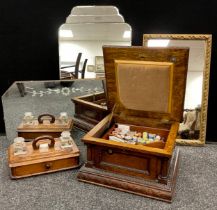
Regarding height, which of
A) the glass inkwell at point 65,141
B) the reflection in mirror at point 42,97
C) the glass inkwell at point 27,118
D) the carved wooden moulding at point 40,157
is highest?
the reflection in mirror at point 42,97

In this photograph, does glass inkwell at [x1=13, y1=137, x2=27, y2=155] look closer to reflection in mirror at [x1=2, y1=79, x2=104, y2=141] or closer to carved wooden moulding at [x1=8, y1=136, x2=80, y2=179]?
carved wooden moulding at [x1=8, y1=136, x2=80, y2=179]

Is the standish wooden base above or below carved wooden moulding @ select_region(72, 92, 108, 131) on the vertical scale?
below

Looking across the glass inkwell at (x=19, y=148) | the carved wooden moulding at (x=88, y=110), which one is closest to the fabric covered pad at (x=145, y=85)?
the carved wooden moulding at (x=88, y=110)

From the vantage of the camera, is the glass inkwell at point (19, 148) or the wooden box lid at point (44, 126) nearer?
the glass inkwell at point (19, 148)

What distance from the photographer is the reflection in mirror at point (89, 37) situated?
1.73 metres

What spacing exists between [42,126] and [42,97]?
22 centimetres

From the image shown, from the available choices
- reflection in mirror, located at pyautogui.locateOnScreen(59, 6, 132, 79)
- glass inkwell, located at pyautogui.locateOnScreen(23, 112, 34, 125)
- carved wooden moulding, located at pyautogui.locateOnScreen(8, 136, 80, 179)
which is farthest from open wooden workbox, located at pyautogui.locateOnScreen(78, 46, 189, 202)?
glass inkwell, located at pyautogui.locateOnScreen(23, 112, 34, 125)

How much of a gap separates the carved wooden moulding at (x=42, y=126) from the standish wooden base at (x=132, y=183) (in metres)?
0.40

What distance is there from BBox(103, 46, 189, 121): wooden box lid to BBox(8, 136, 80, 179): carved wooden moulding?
1.23 feet

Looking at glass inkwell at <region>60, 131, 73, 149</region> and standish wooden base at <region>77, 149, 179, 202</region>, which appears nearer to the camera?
standish wooden base at <region>77, 149, 179, 202</region>

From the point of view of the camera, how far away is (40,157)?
1504 millimetres

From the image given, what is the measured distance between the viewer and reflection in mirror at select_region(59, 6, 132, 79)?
1734 millimetres

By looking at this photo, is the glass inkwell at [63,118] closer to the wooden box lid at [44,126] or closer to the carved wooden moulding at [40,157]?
the wooden box lid at [44,126]

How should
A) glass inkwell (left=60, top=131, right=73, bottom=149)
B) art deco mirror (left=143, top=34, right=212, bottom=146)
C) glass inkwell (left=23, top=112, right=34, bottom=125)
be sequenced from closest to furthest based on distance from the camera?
glass inkwell (left=60, top=131, right=73, bottom=149)
art deco mirror (left=143, top=34, right=212, bottom=146)
glass inkwell (left=23, top=112, right=34, bottom=125)
